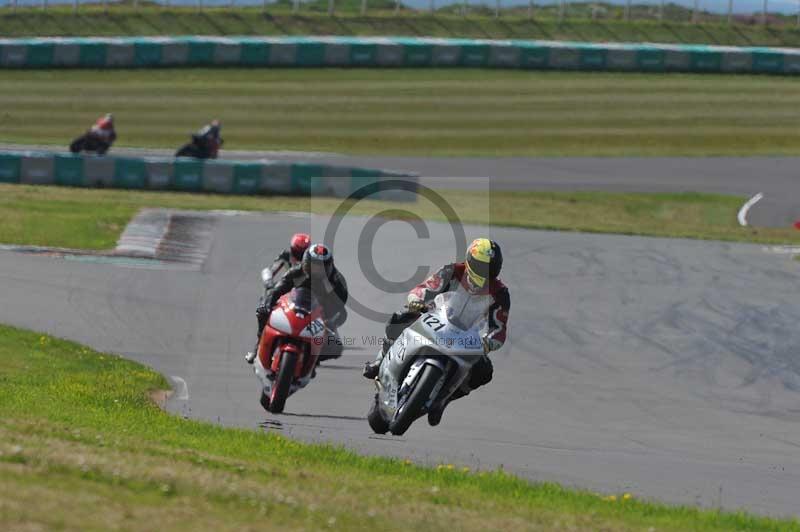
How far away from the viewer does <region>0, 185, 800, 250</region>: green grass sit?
78.7 ft

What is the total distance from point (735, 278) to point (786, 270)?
1731 millimetres

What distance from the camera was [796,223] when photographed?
30.2 m

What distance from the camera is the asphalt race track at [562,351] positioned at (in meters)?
11.7

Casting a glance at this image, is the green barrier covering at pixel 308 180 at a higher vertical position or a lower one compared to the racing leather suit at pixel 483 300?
higher

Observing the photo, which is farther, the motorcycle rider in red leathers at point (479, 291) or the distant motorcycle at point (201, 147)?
the distant motorcycle at point (201, 147)

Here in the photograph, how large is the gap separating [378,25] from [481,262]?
1671 inches

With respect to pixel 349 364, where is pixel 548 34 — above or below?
above

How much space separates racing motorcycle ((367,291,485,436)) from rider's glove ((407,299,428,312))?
8cm

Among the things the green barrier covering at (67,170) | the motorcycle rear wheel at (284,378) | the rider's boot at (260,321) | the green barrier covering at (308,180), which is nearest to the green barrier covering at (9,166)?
the green barrier covering at (67,170)

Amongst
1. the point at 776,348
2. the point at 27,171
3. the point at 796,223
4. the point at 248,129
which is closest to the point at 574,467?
the point at 776,348

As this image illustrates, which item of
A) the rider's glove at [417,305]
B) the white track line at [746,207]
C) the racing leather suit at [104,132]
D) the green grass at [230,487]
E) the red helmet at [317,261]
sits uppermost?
the racing leather suit at [104,132]

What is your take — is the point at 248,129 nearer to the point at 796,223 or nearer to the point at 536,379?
the point at 796,223

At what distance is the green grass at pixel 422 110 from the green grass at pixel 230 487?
97.5 feet
